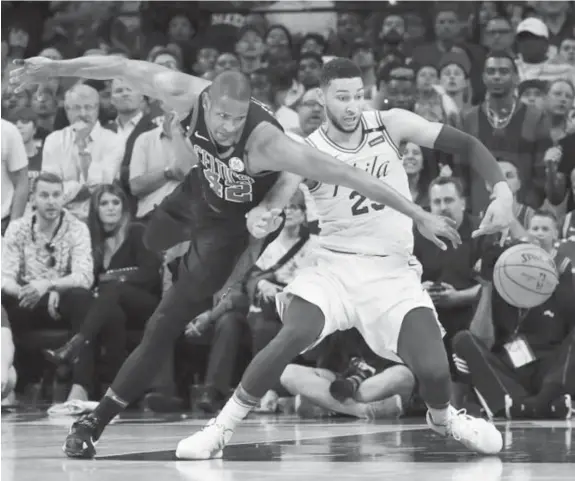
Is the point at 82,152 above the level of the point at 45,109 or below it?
below

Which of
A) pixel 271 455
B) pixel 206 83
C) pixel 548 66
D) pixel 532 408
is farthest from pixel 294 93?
pixel 271 455

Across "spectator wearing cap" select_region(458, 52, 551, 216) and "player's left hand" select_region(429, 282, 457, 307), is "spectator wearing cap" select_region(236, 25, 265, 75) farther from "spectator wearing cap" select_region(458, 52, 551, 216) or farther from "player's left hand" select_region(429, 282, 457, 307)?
"player's left hand" select_region(429, 282, 457, 307)

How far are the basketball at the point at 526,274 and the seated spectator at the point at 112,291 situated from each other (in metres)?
2.94

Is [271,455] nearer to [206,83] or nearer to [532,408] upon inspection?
[206,83]

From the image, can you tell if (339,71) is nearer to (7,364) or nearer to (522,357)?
(522,357)

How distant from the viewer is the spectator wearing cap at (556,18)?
10.9 meters

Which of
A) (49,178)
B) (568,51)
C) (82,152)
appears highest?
(568,51)

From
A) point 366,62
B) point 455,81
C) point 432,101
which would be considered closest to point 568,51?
point 455,81

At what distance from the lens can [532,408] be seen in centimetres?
836

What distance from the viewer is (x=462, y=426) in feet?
19.2

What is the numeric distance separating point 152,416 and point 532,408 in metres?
2.71

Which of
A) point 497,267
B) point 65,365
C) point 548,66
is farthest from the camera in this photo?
point 548,66

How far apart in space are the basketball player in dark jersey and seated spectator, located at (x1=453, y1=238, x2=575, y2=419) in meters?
2.75

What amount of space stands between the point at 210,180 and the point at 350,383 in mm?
3087
